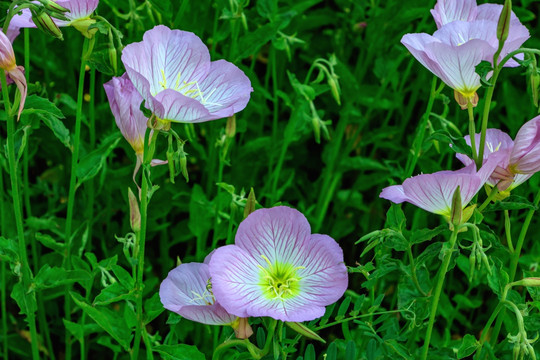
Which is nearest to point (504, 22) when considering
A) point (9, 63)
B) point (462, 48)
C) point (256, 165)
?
point (462, 48)

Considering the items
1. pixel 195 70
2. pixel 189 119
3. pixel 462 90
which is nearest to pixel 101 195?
pixel 195 70

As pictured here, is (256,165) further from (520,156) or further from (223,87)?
(520,156)

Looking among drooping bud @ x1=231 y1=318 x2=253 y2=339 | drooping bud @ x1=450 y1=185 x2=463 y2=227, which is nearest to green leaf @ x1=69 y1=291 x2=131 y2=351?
drooping bud @ x1=231 y1=318 x2=253 y2=339

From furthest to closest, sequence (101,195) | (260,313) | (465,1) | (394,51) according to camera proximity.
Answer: (394,51)
(101,195)
(465,1)
(260,313)

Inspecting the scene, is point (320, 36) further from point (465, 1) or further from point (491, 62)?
point (491, 62)

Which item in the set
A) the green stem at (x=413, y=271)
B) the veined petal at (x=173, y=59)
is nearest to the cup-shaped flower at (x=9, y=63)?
the veined petal at (x=173, y=59)

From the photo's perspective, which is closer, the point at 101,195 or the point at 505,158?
the point at 505,158
